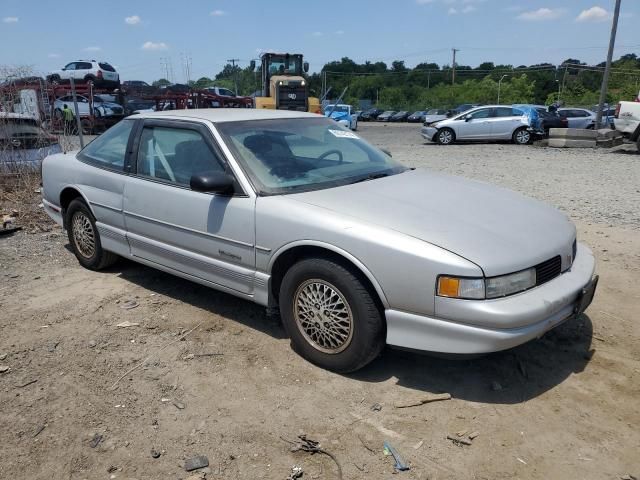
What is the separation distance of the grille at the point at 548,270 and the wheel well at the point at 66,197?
4.10 meters

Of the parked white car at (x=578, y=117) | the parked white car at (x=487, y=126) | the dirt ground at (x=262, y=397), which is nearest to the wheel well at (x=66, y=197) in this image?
the dirt ground at (x=262, y=397)

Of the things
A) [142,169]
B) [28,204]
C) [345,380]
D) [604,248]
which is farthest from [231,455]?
[28,204]

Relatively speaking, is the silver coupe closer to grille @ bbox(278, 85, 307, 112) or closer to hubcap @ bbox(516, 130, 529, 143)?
grille @ bbox(278, 85, 307, 112)

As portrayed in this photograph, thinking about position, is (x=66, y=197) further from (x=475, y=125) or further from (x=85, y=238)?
(x=475, y=125)

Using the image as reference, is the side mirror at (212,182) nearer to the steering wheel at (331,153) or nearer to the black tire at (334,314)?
the black tire at (334,314)

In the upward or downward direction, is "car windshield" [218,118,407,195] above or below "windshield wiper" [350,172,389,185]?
above

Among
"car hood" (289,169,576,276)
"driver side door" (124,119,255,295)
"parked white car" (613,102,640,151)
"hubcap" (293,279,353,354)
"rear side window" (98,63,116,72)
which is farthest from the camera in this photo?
"rear side window" (98,63,116,72)

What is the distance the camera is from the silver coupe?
2.90 m

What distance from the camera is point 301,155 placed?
413cm

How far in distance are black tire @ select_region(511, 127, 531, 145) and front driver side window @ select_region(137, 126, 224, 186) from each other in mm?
18257

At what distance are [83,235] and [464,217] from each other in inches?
144

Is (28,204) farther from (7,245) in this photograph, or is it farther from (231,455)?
(231,455)

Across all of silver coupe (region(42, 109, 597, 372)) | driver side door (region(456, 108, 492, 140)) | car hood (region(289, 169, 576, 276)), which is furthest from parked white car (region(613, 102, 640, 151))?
car hood (region(289, 169, 576, 276))

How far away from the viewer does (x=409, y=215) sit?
10.7 feet
